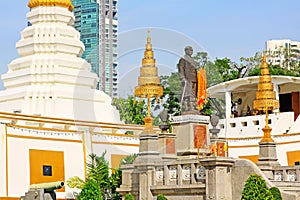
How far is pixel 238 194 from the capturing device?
18.9 meters

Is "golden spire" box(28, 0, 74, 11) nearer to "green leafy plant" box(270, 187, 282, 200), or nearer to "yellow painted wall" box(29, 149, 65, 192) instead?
"yellow painted wall" box(29, 149, 65, 192)

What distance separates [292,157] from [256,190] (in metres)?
18.0

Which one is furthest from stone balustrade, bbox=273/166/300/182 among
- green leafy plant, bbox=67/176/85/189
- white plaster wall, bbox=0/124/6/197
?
white plaster wall, bbox=0/124/6/197

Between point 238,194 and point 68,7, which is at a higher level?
point 68,7

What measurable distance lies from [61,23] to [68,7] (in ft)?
5.20

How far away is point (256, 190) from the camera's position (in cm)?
1764

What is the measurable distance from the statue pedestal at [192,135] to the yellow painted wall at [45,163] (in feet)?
32.5

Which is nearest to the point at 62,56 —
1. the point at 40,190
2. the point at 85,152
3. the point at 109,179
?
the point at 85,152

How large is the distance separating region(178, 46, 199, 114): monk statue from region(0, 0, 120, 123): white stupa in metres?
15.8

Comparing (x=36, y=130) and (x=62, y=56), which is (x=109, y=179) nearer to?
(x=36, y=130)

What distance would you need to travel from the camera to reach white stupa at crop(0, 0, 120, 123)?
38312 mm

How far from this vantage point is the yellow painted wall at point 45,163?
3064 centimetres

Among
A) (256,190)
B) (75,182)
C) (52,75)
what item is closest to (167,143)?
(256,190)

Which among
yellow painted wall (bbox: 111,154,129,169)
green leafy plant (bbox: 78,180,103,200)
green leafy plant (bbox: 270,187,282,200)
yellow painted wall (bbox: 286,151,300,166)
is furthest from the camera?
yellow painted wall (bbox: 286,151,300,166)
